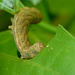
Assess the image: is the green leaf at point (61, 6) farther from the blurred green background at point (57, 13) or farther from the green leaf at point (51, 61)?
the green leaf at point (51, 61)

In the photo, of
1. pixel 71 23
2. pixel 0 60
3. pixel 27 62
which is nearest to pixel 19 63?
pixel 27 62

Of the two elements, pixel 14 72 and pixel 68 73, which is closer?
pixel 68 73

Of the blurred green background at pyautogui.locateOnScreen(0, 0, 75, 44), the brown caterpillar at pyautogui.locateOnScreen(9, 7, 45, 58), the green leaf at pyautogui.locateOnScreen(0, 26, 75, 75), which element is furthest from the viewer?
the blurred green background at pyautogui.locateOnScreen(0, 0, 75, 44)

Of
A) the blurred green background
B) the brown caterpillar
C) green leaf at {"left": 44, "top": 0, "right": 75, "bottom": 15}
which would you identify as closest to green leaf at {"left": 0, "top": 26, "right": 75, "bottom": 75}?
the brown caterpillar

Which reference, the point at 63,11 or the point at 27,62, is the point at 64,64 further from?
the point at 63,11

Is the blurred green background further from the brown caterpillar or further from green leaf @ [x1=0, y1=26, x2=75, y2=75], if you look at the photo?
green leaf @ [x1=0, y1=26, x2=75, y2=75]

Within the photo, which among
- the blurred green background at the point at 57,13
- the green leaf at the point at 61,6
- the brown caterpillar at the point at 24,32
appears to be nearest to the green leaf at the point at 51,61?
the brown caterpillar at the point at 24,32

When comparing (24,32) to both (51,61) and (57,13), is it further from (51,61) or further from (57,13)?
(57,13)
